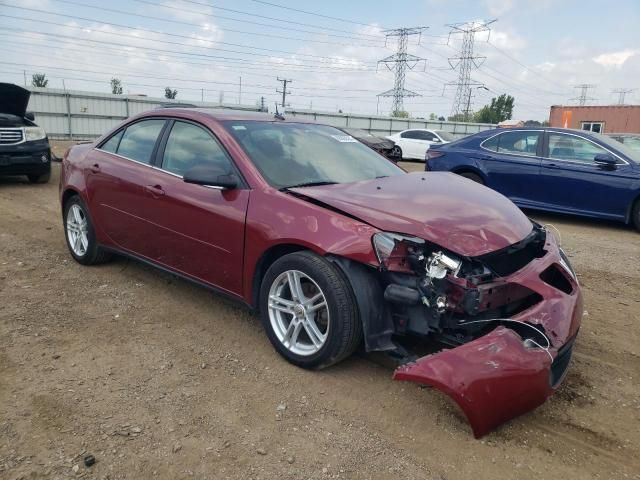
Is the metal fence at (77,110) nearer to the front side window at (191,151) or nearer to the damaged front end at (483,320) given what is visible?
the front side window at (191,151)

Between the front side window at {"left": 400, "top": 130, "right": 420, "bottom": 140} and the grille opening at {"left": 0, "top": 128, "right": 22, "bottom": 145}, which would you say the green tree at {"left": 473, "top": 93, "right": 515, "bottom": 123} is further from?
the grille opening at {"left": 0, "top": 128, "right": 22, "bottom": 145}

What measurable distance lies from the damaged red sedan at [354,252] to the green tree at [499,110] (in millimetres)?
75760

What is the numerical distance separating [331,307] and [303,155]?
1.38m

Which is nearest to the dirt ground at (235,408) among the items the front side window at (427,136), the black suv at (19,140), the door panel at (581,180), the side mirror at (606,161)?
the door panel at (581,180)

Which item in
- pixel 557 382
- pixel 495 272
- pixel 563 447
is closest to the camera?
pixel 563 447

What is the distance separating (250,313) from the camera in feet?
13.5

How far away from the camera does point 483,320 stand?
9.18 ft

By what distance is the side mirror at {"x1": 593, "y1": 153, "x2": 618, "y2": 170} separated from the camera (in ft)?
24.7

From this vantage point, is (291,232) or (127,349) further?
(127,349)

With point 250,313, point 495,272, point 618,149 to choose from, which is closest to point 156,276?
point 250,313

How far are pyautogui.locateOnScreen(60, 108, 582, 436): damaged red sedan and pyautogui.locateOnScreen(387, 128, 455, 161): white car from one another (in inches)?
665

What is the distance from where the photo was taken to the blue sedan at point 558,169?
297 inches

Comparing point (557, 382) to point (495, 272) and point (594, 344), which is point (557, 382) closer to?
point (495, 272)

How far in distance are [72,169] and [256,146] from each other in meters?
2.37
